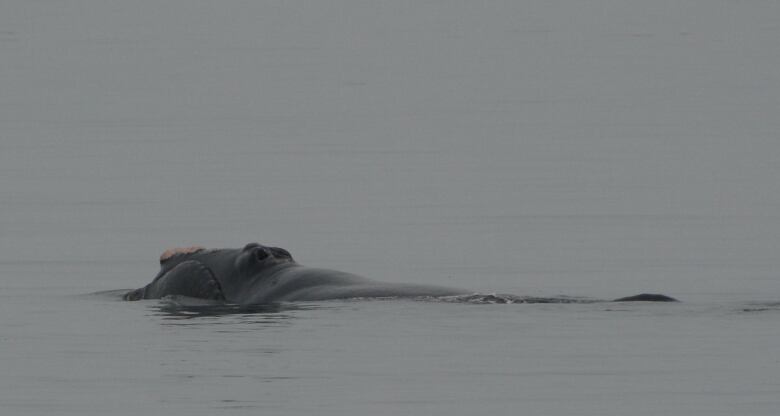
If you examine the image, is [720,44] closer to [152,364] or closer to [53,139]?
[53,139]

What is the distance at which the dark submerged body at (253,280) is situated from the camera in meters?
18.7

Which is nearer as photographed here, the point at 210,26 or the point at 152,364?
the point at 152,364

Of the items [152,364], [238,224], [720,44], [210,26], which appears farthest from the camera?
[210,26]

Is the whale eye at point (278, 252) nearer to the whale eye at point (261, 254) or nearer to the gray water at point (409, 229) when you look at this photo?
the whale eye at point (261, 254)

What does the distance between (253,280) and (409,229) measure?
8.14 m

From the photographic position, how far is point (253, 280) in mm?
19125

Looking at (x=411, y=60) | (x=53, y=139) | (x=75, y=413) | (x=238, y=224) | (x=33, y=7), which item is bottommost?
(x=75, y=413)

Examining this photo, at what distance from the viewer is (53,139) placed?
41.6 m

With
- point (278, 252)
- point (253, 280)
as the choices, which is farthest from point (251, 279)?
point (278, 252)

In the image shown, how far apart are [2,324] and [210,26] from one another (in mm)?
97316

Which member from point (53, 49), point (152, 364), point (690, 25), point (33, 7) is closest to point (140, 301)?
point (152, 364)

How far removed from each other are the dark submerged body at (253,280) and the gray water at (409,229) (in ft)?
0.92

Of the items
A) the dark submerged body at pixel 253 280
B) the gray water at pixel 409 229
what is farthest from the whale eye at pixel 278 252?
the gray water at pixel 409 229

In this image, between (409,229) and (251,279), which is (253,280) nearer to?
(251,279)
